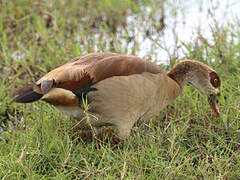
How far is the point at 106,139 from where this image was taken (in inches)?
160

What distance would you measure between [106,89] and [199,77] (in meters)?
1.01

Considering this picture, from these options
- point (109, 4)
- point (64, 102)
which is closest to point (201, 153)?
point (64, 102)

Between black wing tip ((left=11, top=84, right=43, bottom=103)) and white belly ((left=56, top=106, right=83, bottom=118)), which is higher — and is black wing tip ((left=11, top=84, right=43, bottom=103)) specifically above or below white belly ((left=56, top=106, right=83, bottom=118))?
above

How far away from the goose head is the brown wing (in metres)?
0.37

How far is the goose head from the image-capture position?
4141mm

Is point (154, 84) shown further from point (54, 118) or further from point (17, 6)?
point (17, 6)

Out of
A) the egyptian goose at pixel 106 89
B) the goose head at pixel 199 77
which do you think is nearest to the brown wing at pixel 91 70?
the egyptian goose at pixel 106 89

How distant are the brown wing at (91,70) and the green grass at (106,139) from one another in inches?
15.2

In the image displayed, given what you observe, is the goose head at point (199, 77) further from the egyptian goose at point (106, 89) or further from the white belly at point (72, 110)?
the white belly at point (72, 110)

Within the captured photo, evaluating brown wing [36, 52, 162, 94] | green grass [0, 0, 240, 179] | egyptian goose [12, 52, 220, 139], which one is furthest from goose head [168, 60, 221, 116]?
brown wing [36, 52, 162, 94]

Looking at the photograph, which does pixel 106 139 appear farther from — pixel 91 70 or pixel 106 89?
pixel 91 70

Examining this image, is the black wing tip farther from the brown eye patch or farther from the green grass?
the brown eye patch

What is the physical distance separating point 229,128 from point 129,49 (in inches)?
73.2

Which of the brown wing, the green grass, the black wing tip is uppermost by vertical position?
the brown wing
